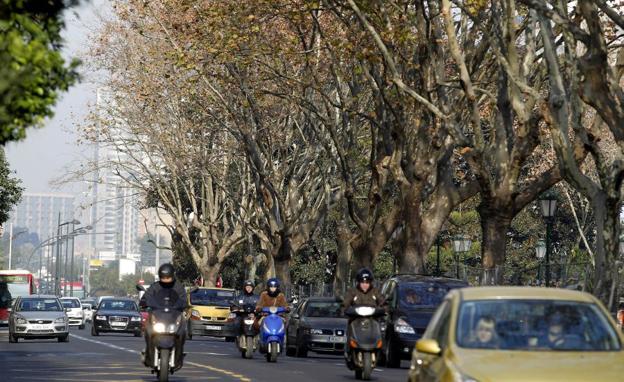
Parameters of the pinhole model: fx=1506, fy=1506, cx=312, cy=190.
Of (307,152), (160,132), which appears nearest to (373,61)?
(307,152)

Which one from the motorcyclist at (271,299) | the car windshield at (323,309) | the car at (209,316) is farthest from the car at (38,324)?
the motorcyclist at (271,299)

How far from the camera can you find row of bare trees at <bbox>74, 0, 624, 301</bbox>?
24984 mm

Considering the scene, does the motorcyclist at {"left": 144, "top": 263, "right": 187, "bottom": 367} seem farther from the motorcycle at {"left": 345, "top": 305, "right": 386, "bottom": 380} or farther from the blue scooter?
the blue scooter

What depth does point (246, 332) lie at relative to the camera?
103 feet

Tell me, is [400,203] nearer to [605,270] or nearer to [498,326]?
[605,270]

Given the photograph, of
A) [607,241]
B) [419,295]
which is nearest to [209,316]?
[419,295]

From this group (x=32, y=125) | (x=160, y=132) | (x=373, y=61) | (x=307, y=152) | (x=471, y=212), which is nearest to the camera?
(x=32, y=125)

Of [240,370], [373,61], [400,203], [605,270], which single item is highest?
[373,61]

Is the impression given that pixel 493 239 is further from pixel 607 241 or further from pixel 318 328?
pixel 607 241

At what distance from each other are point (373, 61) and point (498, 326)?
65.0ft

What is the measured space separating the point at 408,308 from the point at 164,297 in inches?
267

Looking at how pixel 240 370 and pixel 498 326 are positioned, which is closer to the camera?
pixel 498 326

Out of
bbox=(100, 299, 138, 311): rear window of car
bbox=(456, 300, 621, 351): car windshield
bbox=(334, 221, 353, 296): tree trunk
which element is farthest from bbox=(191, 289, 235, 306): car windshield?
bbox=(456, 300, 621, 351): car windshield

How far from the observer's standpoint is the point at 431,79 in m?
33.1
